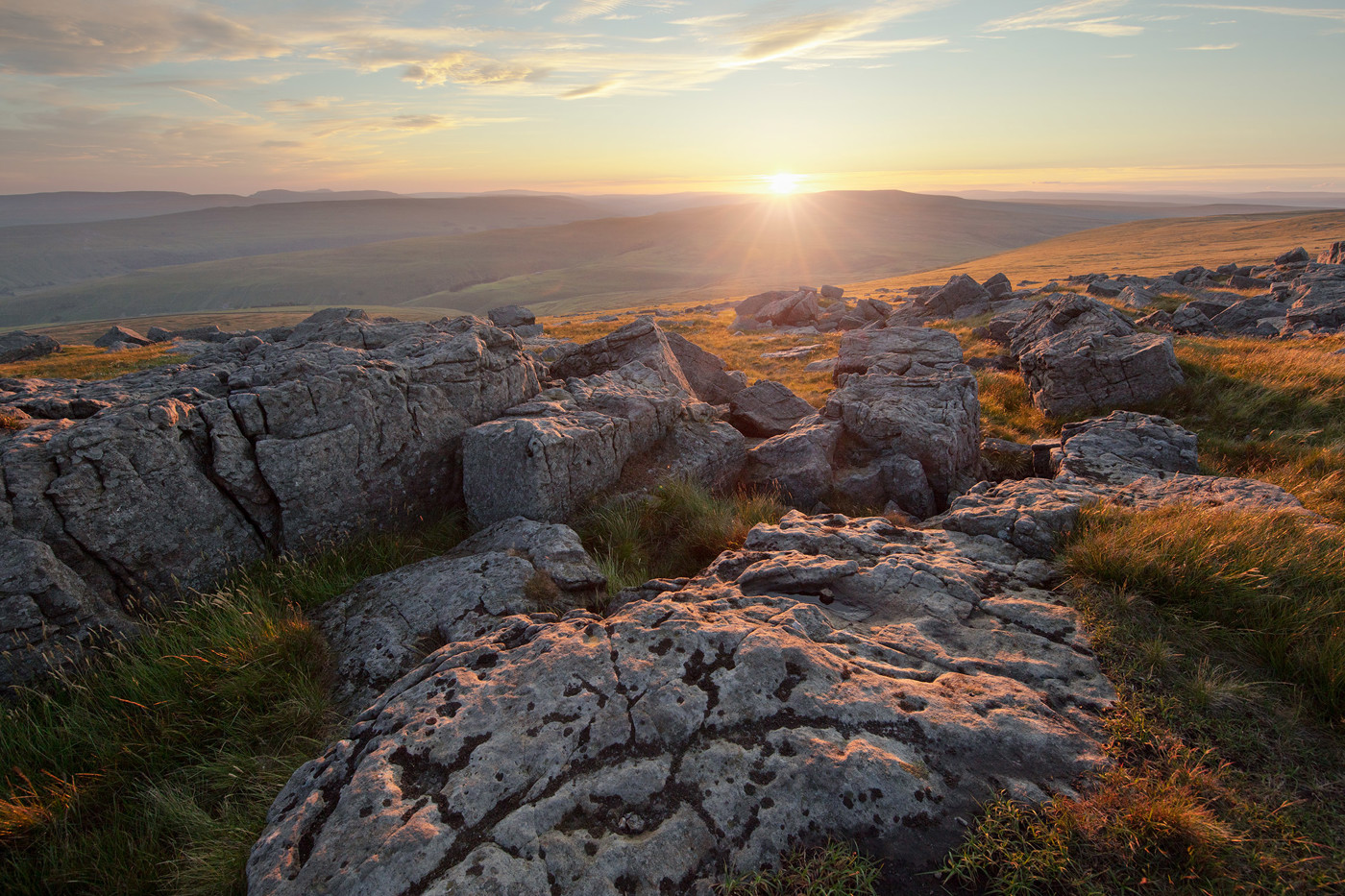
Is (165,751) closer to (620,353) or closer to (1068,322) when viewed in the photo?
(620,353)

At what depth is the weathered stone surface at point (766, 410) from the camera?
1217cm

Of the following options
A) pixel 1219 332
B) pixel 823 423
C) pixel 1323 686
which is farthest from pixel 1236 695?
pixel 1219 332

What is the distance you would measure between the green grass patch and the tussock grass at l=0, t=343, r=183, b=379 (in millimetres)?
39329

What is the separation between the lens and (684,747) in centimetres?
377

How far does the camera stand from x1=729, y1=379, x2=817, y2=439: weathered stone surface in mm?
12172

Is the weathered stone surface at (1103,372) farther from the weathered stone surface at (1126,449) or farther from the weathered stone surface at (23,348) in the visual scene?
the weathered stone surface at (23,348)

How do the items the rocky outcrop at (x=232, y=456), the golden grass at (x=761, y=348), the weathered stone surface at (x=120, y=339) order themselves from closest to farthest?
the rocky outcrop at (x=232, y=456) < the golden grass at (x=761, y=348) < the weathered stone surface at (x=120, y=339)

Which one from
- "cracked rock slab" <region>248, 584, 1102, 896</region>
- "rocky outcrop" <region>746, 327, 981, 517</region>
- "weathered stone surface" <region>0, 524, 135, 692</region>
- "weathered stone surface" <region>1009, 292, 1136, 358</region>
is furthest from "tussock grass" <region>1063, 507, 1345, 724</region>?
"weathered stone surface" <region>1009, 292, 1136, 358</region>

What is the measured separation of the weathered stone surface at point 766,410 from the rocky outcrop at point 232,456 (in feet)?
16.8

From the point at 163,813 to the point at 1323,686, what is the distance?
8.33 metres

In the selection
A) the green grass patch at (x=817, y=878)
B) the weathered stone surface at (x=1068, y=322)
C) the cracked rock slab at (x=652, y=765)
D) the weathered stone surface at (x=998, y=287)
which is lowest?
the green grass patch at (x=817, y=878)

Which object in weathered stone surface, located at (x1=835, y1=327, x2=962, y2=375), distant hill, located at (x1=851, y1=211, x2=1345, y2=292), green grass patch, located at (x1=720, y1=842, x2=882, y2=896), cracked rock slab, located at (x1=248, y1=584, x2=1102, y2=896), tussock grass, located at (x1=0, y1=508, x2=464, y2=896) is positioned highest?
distant hill, located at (x1=851, y1=211, x2=1345, y2=292)

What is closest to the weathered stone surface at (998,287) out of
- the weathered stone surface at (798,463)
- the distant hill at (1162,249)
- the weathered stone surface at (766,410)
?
the distant hill at (1162,249)

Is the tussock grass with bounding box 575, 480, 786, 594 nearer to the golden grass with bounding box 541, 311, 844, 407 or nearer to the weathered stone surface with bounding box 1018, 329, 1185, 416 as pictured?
the weathered stone surface with bounding box 1018, 329, 1185, 416
